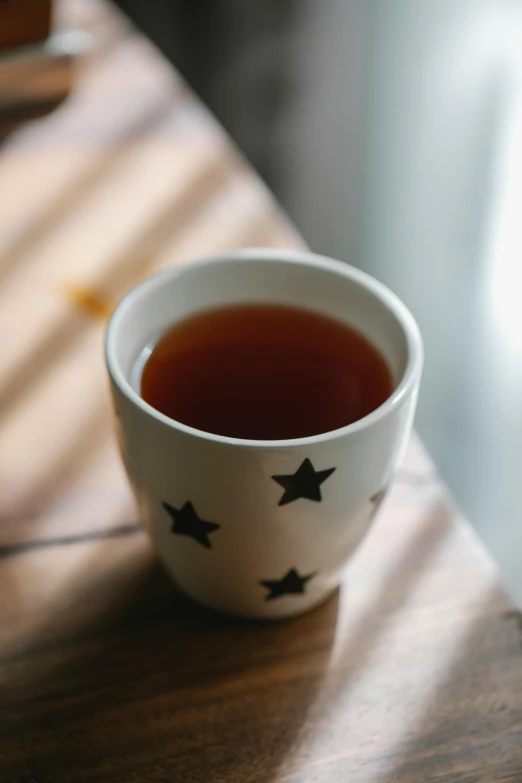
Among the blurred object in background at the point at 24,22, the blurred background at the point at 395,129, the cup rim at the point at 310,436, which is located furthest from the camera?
the blurred background at the point at 395,129

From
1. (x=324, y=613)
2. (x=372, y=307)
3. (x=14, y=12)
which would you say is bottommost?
(x=324, y=613)

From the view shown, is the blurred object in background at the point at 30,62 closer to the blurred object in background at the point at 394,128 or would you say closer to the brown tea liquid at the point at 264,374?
the brown tea liquid at the point at 264,374

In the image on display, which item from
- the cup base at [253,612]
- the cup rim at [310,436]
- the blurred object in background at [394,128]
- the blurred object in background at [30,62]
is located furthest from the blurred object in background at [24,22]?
the blurred object in background at [394,128]

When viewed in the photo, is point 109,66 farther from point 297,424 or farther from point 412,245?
point 412,245

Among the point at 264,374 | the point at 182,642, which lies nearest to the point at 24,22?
the point at 264,374

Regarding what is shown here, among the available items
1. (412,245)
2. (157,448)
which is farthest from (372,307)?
(412,245)

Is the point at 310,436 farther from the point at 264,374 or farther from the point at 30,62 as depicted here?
the point at 30,62
